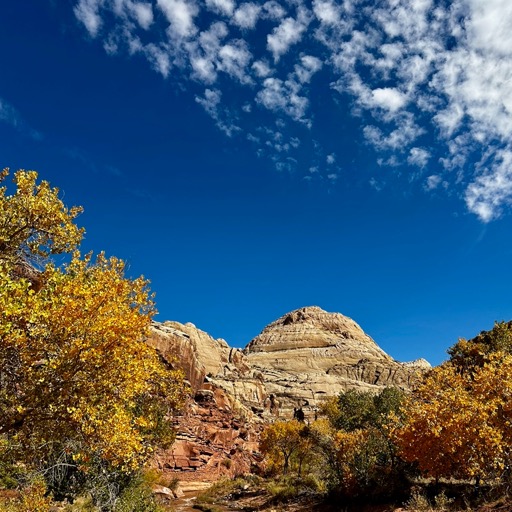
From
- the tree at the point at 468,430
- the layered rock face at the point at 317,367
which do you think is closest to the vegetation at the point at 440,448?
the tree at the point at 468,430

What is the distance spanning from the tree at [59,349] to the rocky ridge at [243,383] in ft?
12.8

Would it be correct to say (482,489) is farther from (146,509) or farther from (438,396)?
(146,509)

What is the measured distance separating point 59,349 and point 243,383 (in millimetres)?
94186

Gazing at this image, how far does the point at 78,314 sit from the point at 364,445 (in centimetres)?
2943

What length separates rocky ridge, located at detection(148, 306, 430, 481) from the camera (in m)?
57.8

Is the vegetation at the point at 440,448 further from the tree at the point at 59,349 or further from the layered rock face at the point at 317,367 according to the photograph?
the layered rock face at the point at 317,367

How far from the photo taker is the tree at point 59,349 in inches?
372

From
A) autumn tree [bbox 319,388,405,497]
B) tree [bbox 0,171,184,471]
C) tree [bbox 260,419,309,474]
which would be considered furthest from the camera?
tree [bbox 260,419,309,474]

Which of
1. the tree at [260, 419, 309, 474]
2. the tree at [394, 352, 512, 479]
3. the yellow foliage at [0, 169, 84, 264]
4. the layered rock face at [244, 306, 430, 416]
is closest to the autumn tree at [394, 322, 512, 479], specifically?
the tree at [394, 352, 512, 479]

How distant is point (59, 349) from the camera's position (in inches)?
378

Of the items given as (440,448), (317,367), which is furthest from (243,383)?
(440,448)

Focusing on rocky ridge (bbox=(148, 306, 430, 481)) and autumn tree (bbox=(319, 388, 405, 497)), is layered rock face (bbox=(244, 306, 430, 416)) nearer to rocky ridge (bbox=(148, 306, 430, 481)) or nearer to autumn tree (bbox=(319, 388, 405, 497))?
rocky ridge (bbox=(148, 306, 430, 481))

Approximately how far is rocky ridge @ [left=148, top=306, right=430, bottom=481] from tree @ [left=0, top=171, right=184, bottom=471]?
3889mm

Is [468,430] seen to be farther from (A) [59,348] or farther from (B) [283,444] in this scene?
(B) [283,444]
